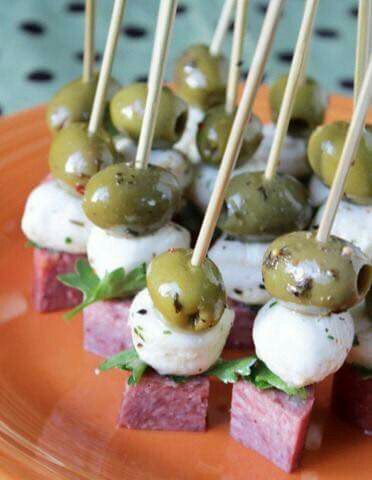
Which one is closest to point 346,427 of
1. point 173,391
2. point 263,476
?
point 263,476

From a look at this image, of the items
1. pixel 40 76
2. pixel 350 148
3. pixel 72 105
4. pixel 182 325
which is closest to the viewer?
pixel 350 148

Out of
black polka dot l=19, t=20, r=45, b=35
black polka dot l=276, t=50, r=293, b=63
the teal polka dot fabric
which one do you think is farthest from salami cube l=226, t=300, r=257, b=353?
black polka dot l=19, t=20, r=45, b=35

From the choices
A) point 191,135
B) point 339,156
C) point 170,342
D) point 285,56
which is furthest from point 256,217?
point 285,56

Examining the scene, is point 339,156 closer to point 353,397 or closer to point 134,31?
point 353,397

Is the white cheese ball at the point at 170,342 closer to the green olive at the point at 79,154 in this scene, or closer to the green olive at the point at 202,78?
the green olive at the point at 79,154

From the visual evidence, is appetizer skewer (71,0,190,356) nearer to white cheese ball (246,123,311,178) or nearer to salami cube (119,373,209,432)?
salami cube (119,373,209,432)

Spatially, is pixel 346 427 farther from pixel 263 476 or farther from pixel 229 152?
pixel 229 152
